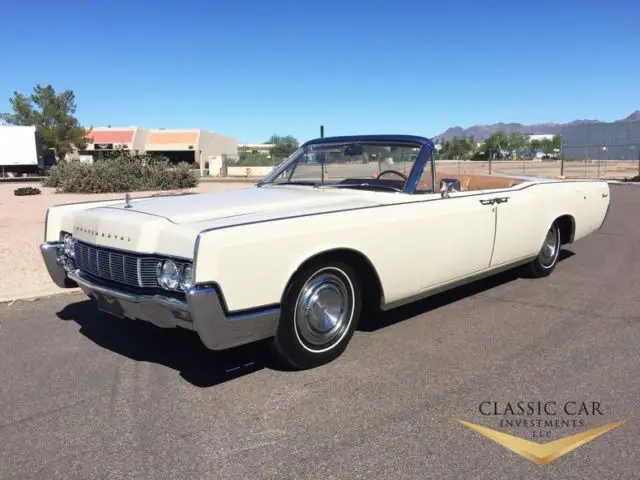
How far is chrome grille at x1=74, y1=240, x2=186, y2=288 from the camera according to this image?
3.49 meters

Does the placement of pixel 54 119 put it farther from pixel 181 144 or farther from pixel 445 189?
pixel 445 189

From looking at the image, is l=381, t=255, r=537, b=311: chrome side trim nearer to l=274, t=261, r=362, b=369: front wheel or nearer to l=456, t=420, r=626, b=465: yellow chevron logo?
l=274, t=261, r=362, b=369: front wheel

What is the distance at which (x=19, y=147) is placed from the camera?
1396 inches

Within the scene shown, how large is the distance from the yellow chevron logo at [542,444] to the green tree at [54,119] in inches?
1929

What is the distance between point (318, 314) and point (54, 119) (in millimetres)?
49502

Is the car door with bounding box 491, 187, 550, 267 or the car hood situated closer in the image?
the car hood

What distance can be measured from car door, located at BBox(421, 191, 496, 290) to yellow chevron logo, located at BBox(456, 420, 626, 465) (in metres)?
1.63

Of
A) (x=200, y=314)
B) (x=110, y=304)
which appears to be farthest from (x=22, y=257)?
(x=200, y=314)

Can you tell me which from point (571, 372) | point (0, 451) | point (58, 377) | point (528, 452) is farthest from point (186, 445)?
point (571, 372)

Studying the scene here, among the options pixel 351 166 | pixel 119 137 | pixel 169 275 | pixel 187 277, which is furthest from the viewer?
pixel 119 137

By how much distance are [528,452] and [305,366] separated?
1.52 meters

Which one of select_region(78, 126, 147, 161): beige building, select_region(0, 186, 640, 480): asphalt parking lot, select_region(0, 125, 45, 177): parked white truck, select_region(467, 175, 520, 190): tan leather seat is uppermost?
select_region(78, 126, 147, 161): beige building

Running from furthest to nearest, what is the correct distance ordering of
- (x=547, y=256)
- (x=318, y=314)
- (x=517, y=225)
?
1. (x=547, y=256)
2. (x=517, y=225)
3. (x=318, y=314)

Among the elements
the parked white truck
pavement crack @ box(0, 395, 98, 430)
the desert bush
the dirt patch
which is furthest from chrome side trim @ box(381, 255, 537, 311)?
the parked white truck
